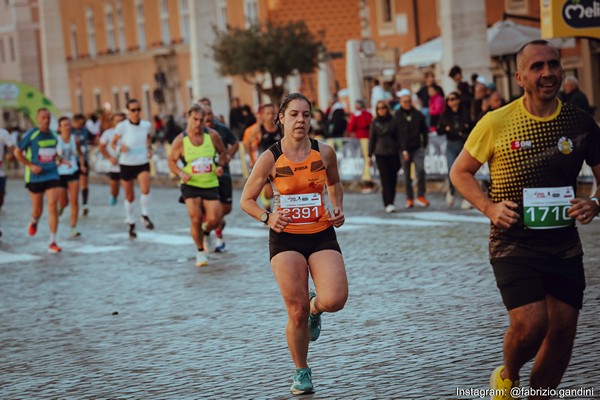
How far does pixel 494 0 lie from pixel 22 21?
55.5m

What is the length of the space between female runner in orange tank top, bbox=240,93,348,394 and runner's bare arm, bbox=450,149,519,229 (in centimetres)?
175

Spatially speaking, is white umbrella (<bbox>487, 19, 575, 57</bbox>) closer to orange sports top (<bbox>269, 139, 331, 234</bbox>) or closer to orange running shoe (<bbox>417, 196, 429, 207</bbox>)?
orange running shoe (<bbox>417, 196, 429, 207</bbox>)

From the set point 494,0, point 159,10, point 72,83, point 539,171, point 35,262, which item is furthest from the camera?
point 72,83

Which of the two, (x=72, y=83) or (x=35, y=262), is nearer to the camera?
(x=35, y=262)

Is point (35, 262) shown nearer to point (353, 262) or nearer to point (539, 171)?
point (353, 262)

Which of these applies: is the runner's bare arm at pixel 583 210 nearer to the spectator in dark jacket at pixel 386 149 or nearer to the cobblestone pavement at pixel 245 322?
the cobblestone pavement at pixel 245 322

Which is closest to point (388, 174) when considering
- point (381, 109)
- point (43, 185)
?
point (381, 109)

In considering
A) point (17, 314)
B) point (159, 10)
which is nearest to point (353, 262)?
point (17, 314)

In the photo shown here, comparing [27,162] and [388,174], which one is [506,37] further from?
[27,162]

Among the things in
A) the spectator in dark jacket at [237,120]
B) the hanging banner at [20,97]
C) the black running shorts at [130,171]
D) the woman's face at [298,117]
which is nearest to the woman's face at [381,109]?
the black running shorts at [130,171]

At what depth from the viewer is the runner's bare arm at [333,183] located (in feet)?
29.3

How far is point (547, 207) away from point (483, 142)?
436mm

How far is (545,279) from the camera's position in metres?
6.91

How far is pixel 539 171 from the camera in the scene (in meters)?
6.94
